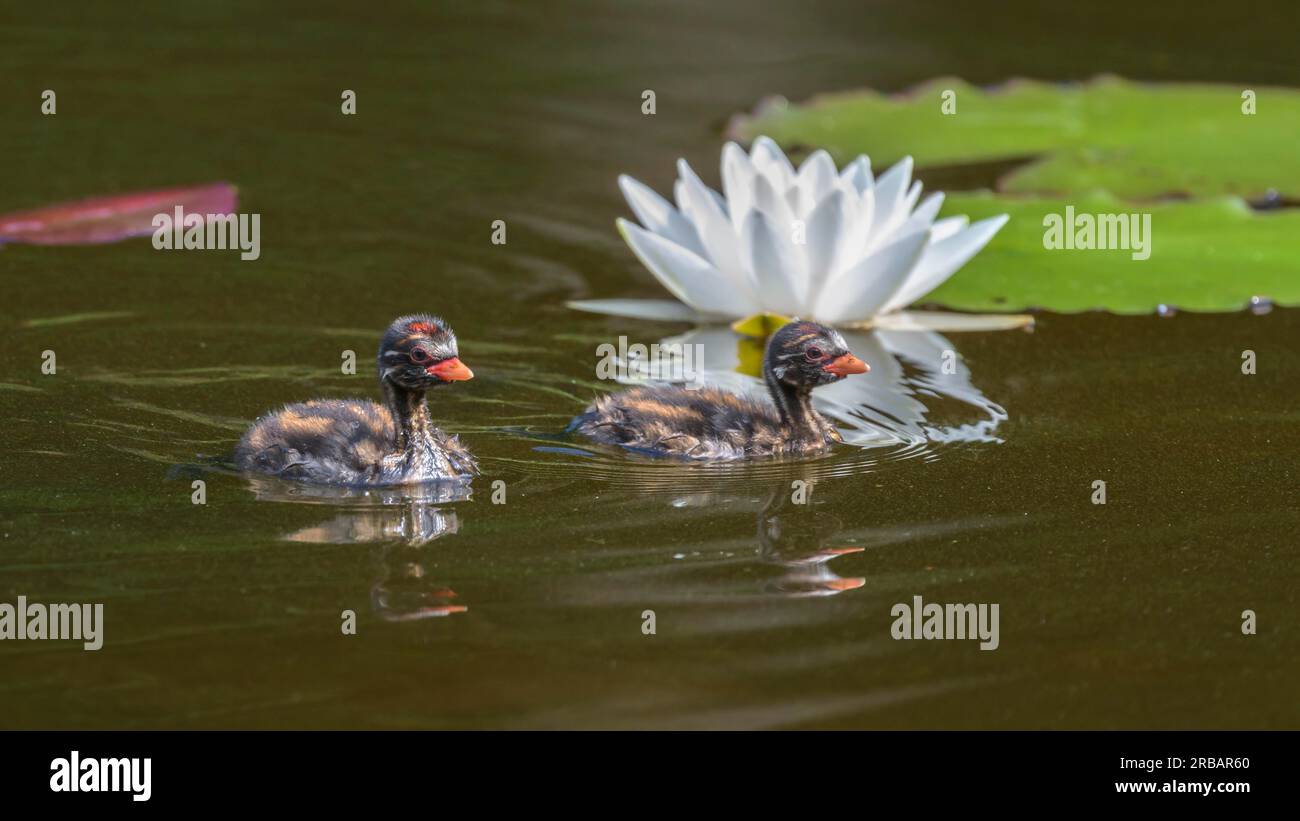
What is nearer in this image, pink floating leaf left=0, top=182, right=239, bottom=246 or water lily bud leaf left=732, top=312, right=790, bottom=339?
water lily bud leaf left=732, top=312, right=790, bottom=339

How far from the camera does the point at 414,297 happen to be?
8359 millimetres

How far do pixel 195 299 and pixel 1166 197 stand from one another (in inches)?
196

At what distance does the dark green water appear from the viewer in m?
4.36

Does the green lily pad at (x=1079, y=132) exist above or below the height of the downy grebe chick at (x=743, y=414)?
above

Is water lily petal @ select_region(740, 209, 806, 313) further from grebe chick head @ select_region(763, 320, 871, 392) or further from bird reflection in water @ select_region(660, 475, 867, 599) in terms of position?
bird reflection in water @ select_region(660, 475, 867, 599)

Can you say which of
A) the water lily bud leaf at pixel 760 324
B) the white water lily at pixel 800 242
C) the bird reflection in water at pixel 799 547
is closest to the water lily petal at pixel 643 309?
the white water lily at pixel 800 242

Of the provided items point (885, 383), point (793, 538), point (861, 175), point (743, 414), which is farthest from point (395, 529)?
point (861, 175)

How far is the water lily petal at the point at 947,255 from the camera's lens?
7891mm

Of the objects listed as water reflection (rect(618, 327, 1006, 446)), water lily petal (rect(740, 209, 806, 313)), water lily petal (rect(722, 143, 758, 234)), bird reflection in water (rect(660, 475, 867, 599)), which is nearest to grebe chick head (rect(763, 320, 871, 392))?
water reflection (rect(618, 327, 1006, 446))

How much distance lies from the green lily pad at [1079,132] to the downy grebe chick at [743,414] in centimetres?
303

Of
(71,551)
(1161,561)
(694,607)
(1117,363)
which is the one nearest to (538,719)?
(694,607)

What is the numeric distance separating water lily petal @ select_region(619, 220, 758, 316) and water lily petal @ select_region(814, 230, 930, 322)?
14.9 inches

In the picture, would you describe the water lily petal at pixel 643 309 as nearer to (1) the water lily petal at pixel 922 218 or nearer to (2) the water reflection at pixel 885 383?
(2) the water reflection at pixel 885 383

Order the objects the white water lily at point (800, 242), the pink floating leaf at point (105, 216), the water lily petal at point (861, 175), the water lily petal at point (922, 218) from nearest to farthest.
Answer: the white water lily at point (800, 242) < the water lily petal at point (922, 218) < the water lily petal at point (861, 175) < the pink floating leaf at point (105, 216)
